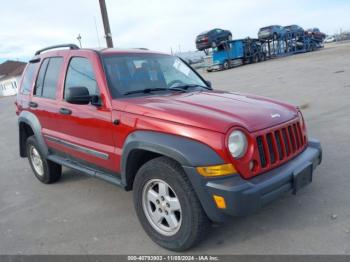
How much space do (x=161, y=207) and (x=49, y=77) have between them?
2.68 meters

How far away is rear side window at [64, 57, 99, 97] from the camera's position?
163 inches

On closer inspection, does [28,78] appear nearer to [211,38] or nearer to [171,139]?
[171,139]

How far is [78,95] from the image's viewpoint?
12.8 feet

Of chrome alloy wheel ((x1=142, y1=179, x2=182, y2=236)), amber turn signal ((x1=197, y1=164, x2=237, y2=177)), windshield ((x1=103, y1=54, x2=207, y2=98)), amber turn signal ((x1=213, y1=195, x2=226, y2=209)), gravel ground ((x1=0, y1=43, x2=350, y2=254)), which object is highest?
windshield ((x1=103, y1=54, x2=207, y2=98))

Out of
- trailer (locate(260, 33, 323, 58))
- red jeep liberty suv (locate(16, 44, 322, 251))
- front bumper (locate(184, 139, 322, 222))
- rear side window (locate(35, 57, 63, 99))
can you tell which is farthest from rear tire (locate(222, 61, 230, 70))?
front bumper (locate(184, 139, 322, 222))

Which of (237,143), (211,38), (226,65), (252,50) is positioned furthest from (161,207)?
(252,50)

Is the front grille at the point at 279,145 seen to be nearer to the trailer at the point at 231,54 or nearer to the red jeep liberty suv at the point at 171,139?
the red jeep liberty suv at the point at 171,139

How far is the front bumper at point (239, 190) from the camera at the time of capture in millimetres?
2910

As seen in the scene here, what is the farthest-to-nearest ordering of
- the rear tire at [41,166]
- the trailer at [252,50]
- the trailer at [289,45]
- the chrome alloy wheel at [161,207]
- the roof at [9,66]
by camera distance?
the roof at [9,66]
the trailer at [289,45]
the trailer at [252,50]
the rear tire at [41,166]
the chrome alloy wheel at [161,207]

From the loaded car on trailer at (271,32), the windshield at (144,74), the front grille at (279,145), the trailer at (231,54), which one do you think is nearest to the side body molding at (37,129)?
the windshield at (144,74)

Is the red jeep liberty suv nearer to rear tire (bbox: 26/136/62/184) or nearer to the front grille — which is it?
the front grille

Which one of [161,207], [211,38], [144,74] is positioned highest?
[211,38]

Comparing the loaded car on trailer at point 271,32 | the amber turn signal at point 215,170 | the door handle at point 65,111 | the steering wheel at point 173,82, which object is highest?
the loaded car on trailer at point 271,32

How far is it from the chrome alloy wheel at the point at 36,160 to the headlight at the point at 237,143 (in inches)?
138
